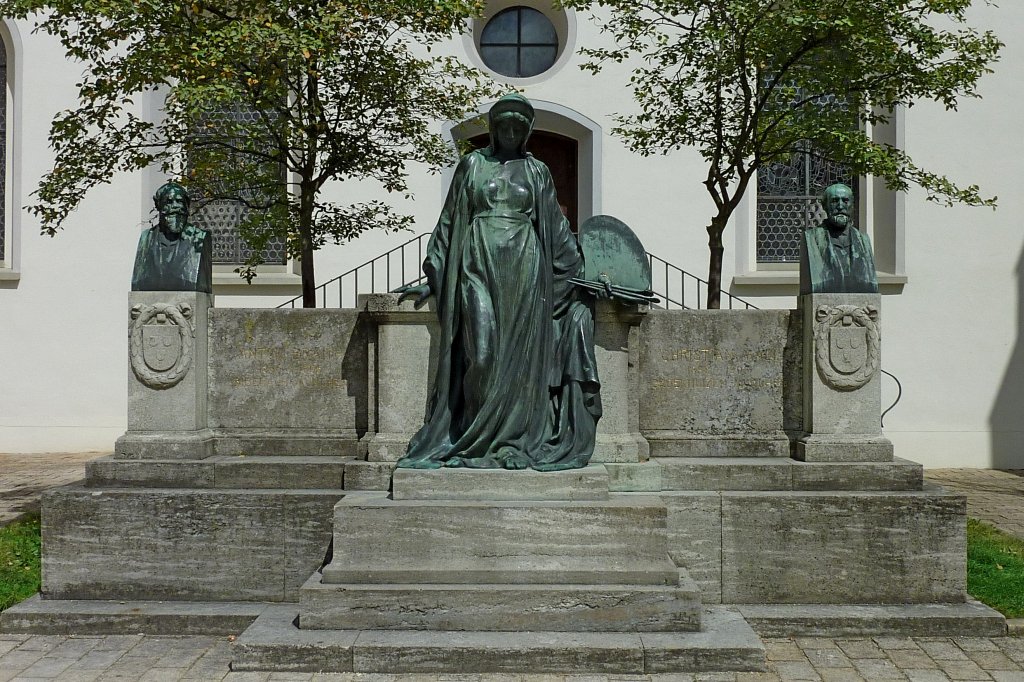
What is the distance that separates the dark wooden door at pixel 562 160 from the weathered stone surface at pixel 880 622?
361 inches

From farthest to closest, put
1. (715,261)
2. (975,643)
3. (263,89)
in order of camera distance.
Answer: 1. (715,261)
2. (263,89)
3. (975,643)

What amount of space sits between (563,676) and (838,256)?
3.12 m

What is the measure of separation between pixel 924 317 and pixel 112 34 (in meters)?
9.88

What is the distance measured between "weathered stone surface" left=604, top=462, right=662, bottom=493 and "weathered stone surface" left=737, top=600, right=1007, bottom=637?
0.87 metres

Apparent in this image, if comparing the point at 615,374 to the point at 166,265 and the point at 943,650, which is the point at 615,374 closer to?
the point at 943,650

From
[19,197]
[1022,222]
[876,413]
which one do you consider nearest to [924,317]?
[1022,222]

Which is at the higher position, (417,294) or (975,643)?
(417,294)

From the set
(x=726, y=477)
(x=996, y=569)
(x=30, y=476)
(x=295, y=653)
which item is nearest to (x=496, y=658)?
(x=295, y=653)

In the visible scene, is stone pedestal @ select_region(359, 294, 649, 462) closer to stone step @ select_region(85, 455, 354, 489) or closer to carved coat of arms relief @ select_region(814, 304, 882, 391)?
stone step @ select_region(85, 455, 354, 489)

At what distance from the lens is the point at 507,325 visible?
6.05 metres

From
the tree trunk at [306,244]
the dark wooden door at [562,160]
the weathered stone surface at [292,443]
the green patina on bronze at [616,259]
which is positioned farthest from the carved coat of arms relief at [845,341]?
the dark wooden door at [562,160]

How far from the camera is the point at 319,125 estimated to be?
908cm

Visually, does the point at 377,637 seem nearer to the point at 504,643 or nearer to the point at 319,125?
the point at 504,643

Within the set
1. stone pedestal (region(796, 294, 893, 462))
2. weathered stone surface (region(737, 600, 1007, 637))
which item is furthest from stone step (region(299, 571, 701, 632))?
stone pedestal (region(796, 294, 893, 462))
